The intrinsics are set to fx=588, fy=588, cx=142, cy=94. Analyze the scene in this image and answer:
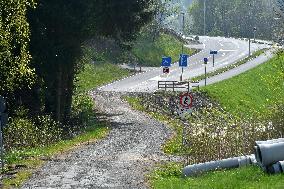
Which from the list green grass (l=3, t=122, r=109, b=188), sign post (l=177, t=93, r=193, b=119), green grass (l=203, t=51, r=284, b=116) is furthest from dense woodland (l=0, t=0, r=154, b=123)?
green grass (l=203, t=51, r=284, b=116)

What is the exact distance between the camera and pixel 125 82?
2557 inches

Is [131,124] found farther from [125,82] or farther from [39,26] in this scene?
[125,82]

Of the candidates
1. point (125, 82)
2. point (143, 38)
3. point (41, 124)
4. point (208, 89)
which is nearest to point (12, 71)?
point (41, 124)

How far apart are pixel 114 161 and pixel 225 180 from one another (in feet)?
23.1

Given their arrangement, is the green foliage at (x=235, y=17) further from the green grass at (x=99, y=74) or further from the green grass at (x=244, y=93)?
the green grass at (x=244, y=93)

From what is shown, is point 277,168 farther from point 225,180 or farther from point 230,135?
point 230,135

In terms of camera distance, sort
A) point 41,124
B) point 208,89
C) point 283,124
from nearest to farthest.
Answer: point 283,124
point 41,124
point 208,89

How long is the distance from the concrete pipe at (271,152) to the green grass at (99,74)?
44443 mm

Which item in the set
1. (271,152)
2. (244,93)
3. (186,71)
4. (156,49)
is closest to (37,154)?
(271,152)

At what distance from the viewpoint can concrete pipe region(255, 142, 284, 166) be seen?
631 inches

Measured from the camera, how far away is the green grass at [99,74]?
62866 mm

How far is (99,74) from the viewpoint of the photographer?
68062 mm

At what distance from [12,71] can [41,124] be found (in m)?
9.77

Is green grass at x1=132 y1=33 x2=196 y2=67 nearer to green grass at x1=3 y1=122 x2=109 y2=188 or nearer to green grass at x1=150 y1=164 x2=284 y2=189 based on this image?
green grass at x1=3 y1=122 x2=109 y2=188
